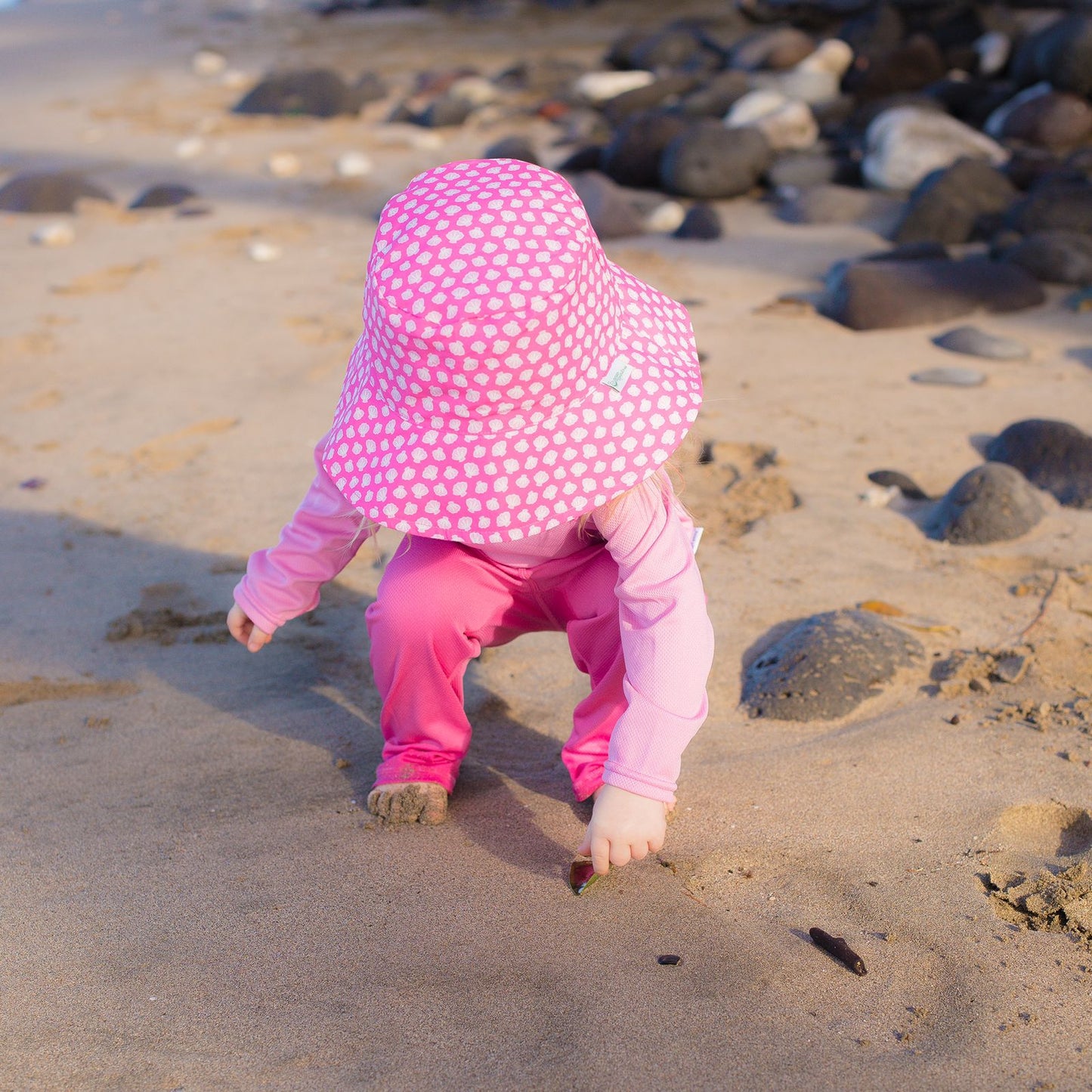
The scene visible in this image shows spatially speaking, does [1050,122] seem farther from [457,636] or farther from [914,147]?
[457,636]

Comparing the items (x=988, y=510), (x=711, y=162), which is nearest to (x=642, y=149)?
(x=711, y=162)

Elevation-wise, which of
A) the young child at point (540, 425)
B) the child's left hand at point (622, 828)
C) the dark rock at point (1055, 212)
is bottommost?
the dark rock at point (1055, 212)

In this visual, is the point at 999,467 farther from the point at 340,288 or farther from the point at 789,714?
the point at 340,288

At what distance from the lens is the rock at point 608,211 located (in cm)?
552

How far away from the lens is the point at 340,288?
16.1 ft

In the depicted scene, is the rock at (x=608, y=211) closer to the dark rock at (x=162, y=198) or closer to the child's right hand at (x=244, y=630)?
the dark rock at (x=162, y=198)

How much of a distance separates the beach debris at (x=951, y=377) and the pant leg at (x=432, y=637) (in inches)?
88.2

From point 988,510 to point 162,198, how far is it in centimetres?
493

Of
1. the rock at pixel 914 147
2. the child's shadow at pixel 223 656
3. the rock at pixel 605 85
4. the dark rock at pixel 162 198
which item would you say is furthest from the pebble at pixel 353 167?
the child's shadow at pixel 223 656

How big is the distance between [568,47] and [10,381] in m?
7.97

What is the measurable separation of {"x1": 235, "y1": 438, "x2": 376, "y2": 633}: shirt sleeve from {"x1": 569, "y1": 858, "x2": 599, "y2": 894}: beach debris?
63 cm

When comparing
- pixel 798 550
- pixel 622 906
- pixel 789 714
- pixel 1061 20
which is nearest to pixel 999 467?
A: pixel 798 550

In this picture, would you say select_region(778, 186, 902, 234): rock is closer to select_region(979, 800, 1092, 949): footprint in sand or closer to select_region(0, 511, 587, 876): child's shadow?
select_region(0, 511, 587, 876): child's shadow

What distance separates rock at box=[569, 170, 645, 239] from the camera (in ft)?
18.1
